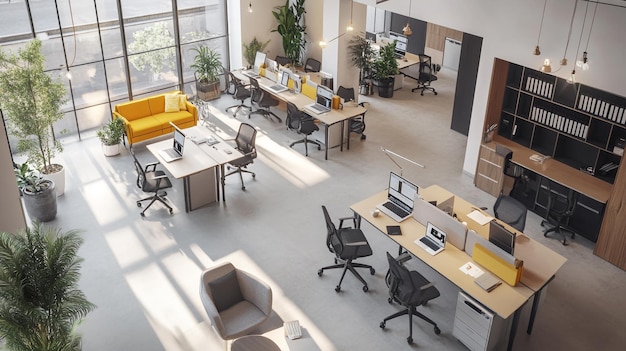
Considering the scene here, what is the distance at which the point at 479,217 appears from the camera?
740cm

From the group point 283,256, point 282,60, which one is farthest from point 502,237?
point 282,60

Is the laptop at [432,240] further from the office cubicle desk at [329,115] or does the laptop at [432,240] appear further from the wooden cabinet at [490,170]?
the office cubicle desk at [329,115]

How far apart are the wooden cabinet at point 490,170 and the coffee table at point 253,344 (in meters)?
5.05

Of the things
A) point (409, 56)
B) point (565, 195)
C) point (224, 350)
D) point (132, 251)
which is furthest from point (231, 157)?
point (409, 56)

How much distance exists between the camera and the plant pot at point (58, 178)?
360 inches

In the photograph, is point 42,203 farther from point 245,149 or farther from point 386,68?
point 386,68

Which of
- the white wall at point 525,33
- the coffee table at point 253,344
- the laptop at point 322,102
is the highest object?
the white wall at point 525,33

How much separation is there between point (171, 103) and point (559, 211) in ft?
24.3

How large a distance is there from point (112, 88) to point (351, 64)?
16.3 ft

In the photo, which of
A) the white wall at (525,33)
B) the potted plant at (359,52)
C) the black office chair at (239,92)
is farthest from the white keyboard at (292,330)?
the potted plant at (359,52)

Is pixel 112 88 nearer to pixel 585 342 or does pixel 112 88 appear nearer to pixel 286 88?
pixel 286 88

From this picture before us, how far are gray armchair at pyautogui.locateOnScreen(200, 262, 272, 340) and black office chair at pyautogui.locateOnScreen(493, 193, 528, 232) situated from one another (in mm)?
3463

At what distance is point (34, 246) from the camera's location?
541cm

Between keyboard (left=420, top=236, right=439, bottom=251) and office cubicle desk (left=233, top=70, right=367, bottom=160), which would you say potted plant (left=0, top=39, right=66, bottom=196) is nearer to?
office cubicle desk (left=233, top=70, right=367, bottom=160)
